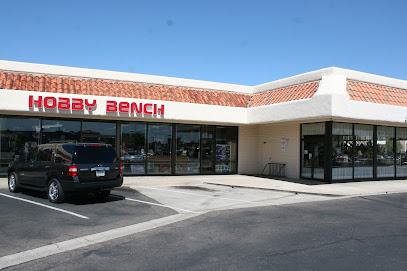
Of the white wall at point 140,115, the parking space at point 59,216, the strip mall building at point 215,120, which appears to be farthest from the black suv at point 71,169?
the strip mall building at point 215,120

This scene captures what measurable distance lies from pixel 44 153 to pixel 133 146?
7.17m

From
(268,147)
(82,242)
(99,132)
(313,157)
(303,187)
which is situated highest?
(99,132)

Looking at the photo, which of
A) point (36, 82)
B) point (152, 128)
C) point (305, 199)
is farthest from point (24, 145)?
point (305, 199)

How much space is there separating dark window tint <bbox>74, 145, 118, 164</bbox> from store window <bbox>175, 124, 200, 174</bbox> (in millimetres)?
8153

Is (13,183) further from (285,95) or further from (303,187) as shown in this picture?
(285,95)

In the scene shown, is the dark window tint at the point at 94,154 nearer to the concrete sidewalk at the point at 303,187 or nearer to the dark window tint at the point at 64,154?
the dark window tint at the point at 64,154

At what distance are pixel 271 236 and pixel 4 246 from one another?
16.1ft

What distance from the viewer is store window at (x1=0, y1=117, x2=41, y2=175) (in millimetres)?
16562

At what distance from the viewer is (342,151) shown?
17.4 m

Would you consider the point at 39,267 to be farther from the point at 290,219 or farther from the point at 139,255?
the point at 290,219

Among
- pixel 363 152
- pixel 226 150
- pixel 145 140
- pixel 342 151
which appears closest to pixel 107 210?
pixel 145 140

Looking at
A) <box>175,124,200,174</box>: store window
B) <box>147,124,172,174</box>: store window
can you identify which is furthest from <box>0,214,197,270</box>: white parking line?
<box>175,124,200,174</box>: store window

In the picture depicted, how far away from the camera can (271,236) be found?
286 inches

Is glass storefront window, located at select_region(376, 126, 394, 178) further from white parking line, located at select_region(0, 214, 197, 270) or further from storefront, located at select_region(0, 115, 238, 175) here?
white parking line, located at select_region(0, 214, 197, 270)
